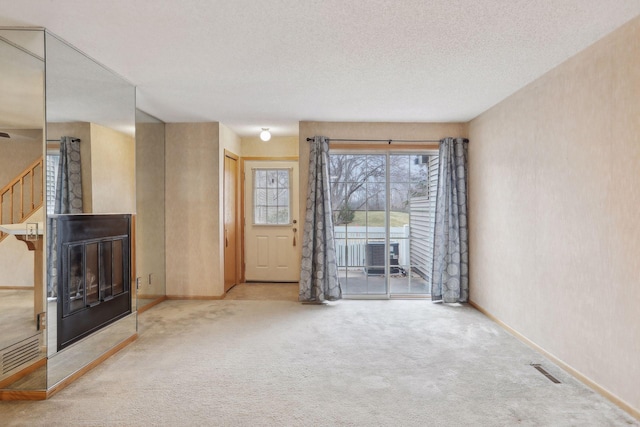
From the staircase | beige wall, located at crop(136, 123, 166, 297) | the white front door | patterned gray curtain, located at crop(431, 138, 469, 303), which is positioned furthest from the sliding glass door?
the staircase

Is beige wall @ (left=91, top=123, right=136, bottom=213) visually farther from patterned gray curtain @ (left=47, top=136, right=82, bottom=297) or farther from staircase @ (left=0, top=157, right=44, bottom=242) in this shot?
staircase @ (left=0, top=157, right=44, bottom=242)

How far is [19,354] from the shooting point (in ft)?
8.15

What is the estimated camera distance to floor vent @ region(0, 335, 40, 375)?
2.45 m

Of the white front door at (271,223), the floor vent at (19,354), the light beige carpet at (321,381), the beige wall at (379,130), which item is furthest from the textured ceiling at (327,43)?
the light beige carpet at (321,381)

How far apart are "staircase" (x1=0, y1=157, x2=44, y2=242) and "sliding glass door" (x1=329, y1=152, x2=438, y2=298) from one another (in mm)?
3334

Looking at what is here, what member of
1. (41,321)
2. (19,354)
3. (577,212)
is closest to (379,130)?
(577,212)

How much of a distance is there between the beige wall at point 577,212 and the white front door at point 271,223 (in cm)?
325

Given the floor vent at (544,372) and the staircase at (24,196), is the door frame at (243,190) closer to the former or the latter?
the staircase at (24,196)

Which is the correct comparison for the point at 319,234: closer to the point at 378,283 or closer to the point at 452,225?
the point at 378,283

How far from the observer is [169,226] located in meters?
5.09

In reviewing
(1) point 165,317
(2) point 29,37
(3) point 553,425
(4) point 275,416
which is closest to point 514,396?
(3) point 553,425

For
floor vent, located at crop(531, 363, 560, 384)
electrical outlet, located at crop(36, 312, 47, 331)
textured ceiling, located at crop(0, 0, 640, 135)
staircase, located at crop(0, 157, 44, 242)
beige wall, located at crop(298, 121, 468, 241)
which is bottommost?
floor vent, located at crop(531, 363, 560, 384)

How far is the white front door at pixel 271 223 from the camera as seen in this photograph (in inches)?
246

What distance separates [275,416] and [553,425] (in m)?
1.65
